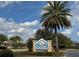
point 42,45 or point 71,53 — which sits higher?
point 42,45

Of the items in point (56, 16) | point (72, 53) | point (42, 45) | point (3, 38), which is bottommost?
point (72, 53)

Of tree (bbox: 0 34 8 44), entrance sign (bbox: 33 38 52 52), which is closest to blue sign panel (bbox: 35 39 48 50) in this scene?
entrance sign (bbox: 33 38 52 52)

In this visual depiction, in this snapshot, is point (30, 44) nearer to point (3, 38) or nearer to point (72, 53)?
point (3, 38)

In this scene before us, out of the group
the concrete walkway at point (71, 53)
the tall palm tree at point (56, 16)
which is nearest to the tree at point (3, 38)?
the tall palm tree at point (56, 16)

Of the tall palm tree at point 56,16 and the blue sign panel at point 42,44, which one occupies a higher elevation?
the tall palm tree at point 56,16

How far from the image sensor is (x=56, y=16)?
6.77 meters

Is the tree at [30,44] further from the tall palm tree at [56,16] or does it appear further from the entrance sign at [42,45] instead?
the tall palm tree at [56,16]

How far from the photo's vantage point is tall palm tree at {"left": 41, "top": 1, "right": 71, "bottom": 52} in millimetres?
6742

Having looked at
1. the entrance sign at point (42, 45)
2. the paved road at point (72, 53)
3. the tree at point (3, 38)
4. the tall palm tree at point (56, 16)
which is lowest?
the paved road at point (72, 53)

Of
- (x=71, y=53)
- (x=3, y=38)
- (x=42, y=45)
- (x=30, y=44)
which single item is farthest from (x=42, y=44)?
(x=3, y=38)

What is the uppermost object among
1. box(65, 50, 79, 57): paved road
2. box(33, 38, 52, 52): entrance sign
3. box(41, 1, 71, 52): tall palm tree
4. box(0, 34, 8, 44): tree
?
box(41, 1, 71, 52): tall palm tree

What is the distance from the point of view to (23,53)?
678 centimetres

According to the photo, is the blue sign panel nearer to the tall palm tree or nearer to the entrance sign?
the entrance sign

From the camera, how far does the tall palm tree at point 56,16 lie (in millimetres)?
6742
